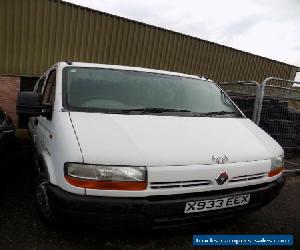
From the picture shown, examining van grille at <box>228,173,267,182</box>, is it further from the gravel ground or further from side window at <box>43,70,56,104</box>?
side window at <box>43,70,56,104</box>

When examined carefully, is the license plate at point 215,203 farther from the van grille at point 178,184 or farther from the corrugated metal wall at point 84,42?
the corrugated metal wall at point 84,42

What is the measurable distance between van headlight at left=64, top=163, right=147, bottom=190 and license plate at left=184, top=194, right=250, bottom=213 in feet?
1.59

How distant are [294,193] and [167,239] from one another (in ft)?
9.35

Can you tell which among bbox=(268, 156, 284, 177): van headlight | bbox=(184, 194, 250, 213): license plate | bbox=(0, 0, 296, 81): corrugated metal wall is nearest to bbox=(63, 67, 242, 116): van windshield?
bbox=(268, 156, 284, 177): van headlight

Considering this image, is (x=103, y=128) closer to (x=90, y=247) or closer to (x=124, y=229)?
(x=124, y=229)

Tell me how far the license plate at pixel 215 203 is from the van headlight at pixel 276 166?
0.42m

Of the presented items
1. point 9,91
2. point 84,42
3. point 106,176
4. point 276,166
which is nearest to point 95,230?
point 106,176

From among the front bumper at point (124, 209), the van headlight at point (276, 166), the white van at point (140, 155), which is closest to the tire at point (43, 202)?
the white van at point (140, 155)

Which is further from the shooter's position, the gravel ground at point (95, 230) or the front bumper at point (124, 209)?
the gravel ground at point (95, 230)

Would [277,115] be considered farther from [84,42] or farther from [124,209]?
[84,42]

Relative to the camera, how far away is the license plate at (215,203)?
2.74 m

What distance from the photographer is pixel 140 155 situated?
260 centimetres

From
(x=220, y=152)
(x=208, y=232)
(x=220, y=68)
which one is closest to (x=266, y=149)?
(x=220, y=152)

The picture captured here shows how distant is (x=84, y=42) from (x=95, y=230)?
9.52m
